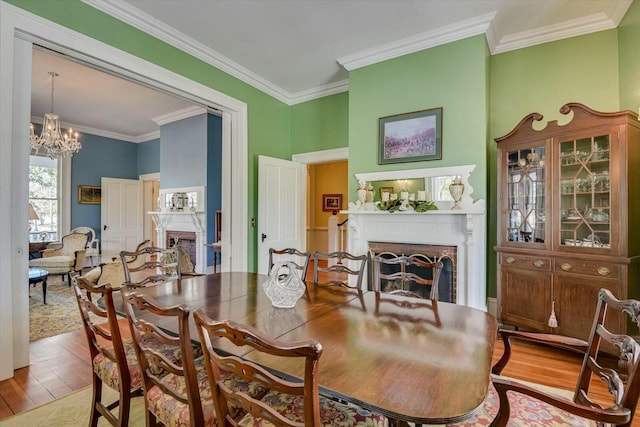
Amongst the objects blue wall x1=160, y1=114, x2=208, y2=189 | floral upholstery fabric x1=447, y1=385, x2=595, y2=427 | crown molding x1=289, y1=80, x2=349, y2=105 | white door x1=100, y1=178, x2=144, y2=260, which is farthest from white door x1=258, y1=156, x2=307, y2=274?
white door x1=100, y1=178, x2=144, y2=260

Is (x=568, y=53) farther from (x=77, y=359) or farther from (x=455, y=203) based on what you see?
(x=77, y=359)

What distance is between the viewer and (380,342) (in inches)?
48.4

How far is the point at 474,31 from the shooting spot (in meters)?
3.01

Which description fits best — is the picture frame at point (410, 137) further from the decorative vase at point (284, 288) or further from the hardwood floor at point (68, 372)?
the decorative vase at point (284, 288)

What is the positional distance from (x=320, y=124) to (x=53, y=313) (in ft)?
13.6

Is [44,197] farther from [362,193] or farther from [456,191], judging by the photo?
[456,191]

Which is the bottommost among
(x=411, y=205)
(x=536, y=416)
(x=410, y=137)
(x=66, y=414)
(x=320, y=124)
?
(x=66, y=414)

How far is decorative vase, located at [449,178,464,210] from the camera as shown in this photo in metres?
3.01

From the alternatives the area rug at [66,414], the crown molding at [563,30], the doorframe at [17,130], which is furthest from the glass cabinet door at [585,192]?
the doorframe at [17,130]

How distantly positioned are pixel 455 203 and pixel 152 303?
2.79m

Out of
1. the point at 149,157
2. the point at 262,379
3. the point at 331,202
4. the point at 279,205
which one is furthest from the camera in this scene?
the point at 331,202

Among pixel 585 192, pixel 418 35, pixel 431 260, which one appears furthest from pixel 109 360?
pixel 418 35

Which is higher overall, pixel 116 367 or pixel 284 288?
pixel 284 288

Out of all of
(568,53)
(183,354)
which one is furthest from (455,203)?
(183,354)
